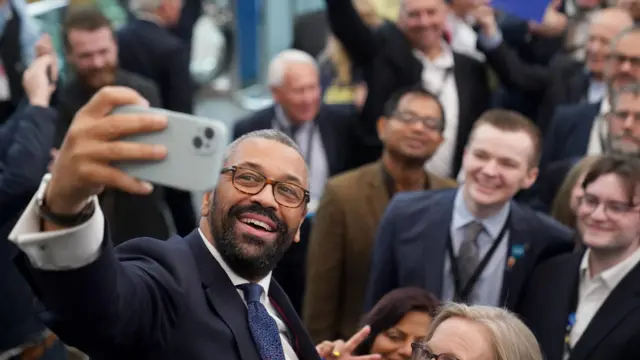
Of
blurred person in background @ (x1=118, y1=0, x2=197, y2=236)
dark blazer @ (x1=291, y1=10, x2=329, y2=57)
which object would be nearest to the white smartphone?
blurred person in background @ (x1=118, y1=0, x2=197, y2=236)

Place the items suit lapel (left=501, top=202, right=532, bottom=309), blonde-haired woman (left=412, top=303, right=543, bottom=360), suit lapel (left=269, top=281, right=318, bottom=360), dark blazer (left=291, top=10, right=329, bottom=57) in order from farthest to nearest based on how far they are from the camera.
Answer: dark blazer (left=291, top=10, right=329, bottom=57)
suit lapel (left=501, top=202, right=532, bottom=309)
suit lapel (left=269, top=281, right=318, bottom=360)
blonde-haired woman (left=412, top=303, right=543, bottom=360)

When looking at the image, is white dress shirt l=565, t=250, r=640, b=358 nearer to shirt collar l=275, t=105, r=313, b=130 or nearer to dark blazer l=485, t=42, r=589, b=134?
shirt collar l=275, t=105, r=313, b=130

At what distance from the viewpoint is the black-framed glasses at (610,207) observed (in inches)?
123

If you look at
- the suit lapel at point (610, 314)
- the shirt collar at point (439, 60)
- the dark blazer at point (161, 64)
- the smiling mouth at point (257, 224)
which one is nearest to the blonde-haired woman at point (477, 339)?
the smiling mouth at point (257, 224)

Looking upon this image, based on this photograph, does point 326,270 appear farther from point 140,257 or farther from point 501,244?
point 140,257

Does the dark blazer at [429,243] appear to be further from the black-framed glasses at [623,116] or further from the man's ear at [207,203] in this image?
the man's ear at [207,203]

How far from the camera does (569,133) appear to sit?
4512mm

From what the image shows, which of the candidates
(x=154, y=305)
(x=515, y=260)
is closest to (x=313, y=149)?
(x=515, y=260)

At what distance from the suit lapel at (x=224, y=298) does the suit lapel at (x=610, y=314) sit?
4.47 ft

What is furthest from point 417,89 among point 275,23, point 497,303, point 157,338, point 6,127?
point 275,23

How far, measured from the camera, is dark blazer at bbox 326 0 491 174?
4781 millimetres

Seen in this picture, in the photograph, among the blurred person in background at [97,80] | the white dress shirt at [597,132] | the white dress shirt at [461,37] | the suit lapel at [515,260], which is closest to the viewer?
the suit lapel at [515,260]

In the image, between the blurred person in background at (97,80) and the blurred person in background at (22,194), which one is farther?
the blurred person in background at (97,80)

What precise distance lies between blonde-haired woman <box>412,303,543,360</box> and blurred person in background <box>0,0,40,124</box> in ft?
9.66
